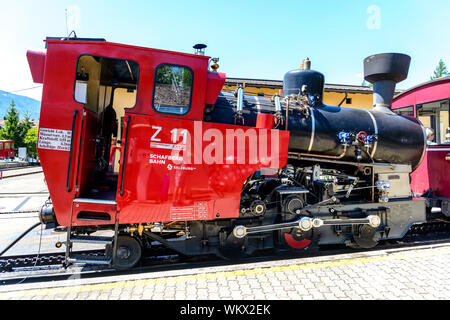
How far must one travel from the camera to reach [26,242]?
18.2ft

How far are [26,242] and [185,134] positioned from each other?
4.58 m

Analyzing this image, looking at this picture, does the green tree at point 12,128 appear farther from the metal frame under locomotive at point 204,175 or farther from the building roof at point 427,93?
the building roof at point 427,93

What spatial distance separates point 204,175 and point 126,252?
1.67 meters

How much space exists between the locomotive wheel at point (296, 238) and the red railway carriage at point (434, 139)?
311cm

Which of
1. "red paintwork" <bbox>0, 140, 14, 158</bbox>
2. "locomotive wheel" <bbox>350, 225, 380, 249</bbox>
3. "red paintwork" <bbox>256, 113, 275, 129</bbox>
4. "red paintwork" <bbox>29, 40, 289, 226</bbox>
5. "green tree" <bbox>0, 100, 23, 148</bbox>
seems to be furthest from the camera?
"green tree" <bbox>0, 100, 23, 148</bbox>

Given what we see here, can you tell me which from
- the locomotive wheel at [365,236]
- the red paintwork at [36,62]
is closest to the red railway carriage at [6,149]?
the red paintwork at [36,62]

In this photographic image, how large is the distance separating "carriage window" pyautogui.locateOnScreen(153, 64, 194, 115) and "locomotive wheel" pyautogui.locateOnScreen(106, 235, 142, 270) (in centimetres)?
200

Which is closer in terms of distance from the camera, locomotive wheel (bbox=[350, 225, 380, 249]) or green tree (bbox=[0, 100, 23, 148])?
locomotive wheel (bbox=[350, 225, 380, 249])

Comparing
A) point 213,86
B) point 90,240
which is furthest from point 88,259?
point 213,86

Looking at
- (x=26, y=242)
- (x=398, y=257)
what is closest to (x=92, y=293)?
(x=26, y=242)

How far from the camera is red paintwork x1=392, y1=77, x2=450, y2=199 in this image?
5.54 m

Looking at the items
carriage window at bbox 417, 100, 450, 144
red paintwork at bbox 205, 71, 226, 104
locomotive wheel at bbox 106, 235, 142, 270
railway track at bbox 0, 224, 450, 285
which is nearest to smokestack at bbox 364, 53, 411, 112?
carriage window at bbox 417, 100, 450, 144

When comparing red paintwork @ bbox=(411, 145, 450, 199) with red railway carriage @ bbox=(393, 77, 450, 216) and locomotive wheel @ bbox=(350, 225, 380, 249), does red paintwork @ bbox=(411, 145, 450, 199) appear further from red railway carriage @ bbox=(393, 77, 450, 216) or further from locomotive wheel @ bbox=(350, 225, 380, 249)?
locomotive wheel @ bbox=(350, 225, 380, 249)
